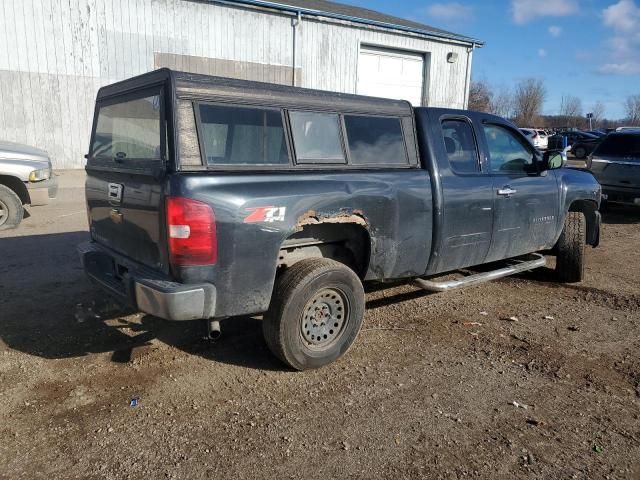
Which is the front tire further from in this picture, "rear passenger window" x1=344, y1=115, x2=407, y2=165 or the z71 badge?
"rear passenger window" x1=344, y1=115, x2=407, y2=165

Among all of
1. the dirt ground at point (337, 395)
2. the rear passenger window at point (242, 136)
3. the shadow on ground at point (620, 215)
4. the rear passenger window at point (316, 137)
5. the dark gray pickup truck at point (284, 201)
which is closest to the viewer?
the dirt ground at point (337, 395)

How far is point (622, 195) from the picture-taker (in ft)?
35.2

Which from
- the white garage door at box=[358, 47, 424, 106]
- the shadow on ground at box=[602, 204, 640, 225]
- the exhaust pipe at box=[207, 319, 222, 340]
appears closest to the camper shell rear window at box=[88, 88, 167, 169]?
the exhaust pipe at box=[207, 319, 222, 340]

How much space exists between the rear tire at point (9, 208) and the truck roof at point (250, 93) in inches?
197

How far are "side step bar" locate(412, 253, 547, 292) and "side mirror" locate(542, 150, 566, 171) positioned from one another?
104 centimetres

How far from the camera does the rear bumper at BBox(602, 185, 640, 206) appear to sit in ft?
34.4

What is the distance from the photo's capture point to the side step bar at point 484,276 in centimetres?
469

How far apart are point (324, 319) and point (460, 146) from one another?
85.3 inches

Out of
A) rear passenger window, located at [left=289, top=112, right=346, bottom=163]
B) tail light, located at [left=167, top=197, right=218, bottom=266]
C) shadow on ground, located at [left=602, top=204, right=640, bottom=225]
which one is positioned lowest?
shadow on ground, located at [left=602, top=204, right=640, bottom=225]

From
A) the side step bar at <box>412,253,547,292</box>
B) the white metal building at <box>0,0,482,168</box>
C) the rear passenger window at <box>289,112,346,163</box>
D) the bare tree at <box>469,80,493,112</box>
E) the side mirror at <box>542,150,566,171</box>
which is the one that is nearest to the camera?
the rear passenger window at <box>289,112,346,163</box>

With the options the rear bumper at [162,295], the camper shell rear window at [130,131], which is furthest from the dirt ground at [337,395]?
the camper shell rear window at [130,131]

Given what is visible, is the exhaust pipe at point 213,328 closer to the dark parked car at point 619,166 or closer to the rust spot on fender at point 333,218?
the rust spot on fender at point 333,218

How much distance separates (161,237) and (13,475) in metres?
1.47

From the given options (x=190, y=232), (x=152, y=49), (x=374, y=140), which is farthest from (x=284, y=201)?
(x=152, y=49)
